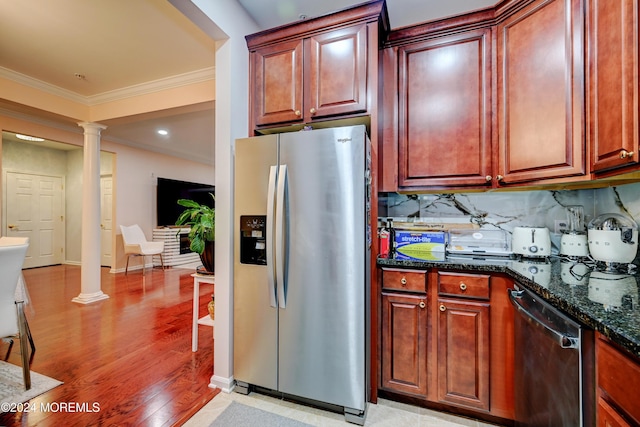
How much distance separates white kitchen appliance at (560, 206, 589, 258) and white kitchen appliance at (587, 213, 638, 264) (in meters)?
0.15

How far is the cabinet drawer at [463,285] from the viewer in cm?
156

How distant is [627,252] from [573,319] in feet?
2.68

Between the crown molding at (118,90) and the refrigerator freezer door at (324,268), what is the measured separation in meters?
1.97

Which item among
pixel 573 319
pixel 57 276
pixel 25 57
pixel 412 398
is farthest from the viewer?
pixel 57 276

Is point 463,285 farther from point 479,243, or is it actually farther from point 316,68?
point 316,68

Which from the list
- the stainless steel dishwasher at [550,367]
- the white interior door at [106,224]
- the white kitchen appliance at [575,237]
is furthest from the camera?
the white interior door at [106,224]

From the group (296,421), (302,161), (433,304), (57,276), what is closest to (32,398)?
(296,421)

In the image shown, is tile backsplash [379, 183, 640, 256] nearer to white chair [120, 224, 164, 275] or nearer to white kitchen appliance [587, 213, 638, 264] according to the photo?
white kitchen appliance [587, 213, 638, 264]

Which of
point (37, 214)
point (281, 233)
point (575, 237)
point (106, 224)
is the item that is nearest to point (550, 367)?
point (575, 237)

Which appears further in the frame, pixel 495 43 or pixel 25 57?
pixel 25 57

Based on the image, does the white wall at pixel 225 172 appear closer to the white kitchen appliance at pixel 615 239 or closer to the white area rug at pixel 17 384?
the white area rug at pixel 17 384

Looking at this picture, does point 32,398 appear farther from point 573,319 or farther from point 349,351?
point 573,319

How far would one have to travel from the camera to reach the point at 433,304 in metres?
1.65

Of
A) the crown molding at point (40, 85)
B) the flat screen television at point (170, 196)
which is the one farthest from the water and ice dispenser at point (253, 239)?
the flat screen television at point (170, 196)
